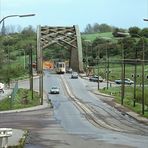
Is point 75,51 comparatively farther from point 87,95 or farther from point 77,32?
point 87,95

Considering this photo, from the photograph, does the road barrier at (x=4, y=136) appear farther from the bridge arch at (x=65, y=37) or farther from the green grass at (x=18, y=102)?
the bridge arch at (x=65, y=37)

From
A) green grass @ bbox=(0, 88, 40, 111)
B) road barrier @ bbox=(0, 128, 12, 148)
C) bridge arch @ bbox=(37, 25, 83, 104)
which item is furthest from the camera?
bridge arch @ bbox=(37, 25, 83, 104)

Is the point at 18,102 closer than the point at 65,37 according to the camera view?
Yes

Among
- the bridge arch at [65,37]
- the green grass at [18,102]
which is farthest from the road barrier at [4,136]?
the bridge arch at [65,37]

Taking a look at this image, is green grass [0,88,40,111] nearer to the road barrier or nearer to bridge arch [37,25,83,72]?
the road barrier

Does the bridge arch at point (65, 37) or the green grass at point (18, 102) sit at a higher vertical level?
the bridge arch at point (65, 37)

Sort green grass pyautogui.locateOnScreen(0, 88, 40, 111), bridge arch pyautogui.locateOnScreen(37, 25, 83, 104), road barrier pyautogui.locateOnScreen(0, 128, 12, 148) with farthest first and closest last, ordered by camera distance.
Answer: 1. bridge arch pyautogui.locateOnScreen(37, 25, 83, 104)
2. green grass pyautogui.locateOnScreen(0, 88, 40, 111)
3. road barrier pyautogui.locateOnScreen(0, 128, 12, 148)

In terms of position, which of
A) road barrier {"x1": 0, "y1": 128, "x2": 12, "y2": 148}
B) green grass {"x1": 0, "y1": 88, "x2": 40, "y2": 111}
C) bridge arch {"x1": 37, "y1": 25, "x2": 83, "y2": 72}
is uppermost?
bridge arch {"x1": 37, "y1": 25, "x2": 83, "y2": 72}

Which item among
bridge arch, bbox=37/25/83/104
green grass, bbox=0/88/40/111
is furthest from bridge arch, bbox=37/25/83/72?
green grass, bbox=0/88/40/111

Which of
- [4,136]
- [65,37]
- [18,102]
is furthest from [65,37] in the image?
[4,136]

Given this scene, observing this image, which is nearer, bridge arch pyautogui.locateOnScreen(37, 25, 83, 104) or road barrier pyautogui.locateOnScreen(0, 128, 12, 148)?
road barrier pyautogui.locateOnScreen(0, 128, 12, 148)

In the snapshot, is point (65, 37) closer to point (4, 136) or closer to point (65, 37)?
point (65, 37)

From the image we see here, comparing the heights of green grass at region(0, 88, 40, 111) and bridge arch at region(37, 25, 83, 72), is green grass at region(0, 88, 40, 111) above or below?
below

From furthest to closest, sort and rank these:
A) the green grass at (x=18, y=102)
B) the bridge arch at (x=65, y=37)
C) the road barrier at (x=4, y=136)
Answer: the bridge arch at (x=65, y=37) < the green grass at (x=18, y=102) < the road barrier at (x=4, y=136)
